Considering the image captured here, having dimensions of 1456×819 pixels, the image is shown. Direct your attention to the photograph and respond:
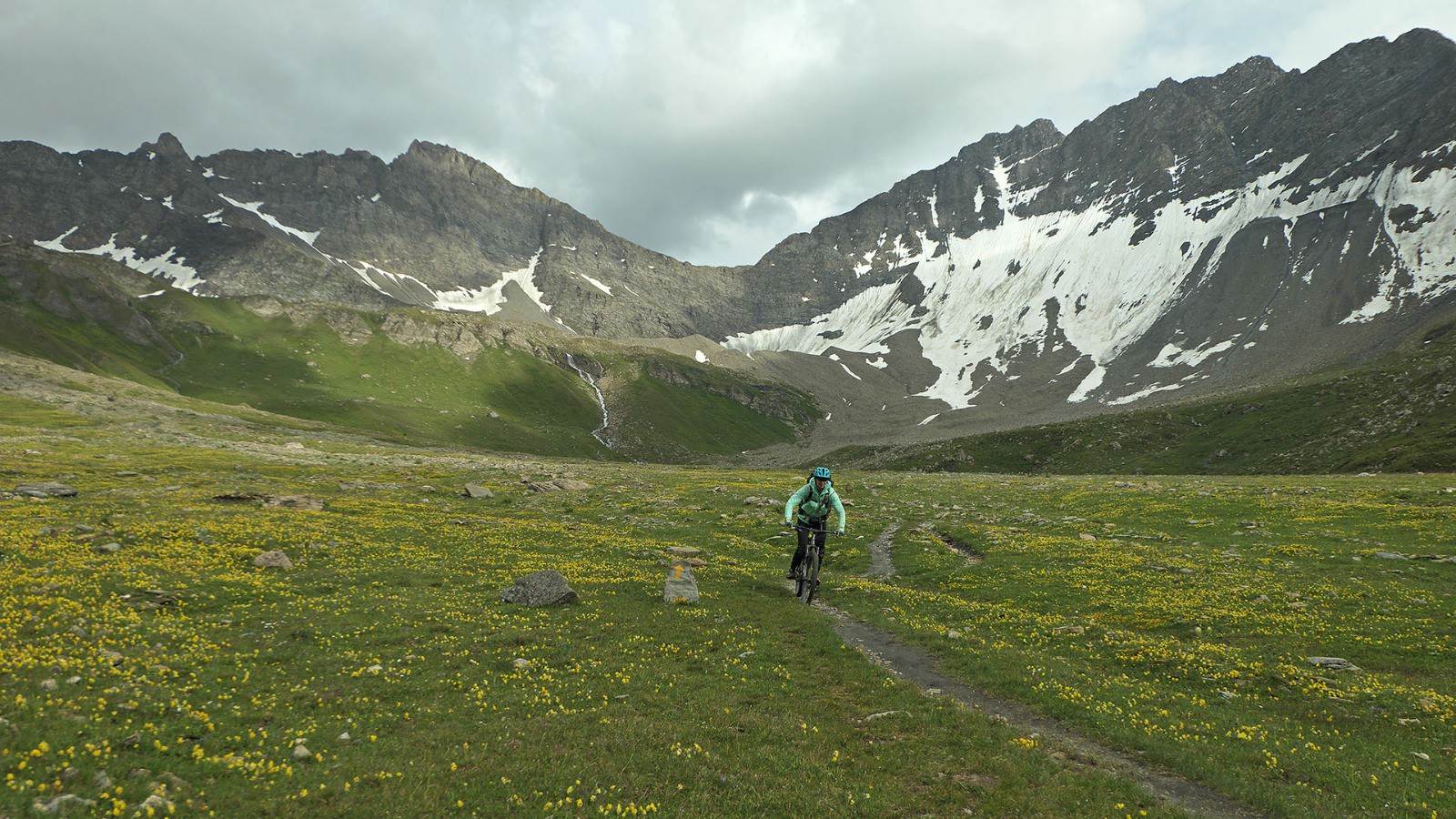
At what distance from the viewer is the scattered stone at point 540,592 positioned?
21.8 m

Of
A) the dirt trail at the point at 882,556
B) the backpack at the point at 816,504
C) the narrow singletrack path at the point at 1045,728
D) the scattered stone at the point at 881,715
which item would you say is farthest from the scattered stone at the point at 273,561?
the dirt trail at the point at 882,556

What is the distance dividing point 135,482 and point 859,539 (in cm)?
4793

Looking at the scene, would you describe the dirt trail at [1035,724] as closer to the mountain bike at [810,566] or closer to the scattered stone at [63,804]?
the mountain bike at [810,566]

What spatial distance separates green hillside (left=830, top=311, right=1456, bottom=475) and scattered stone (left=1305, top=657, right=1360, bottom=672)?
78.9 m

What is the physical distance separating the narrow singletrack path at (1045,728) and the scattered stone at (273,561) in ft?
68.6

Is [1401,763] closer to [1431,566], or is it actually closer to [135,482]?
[1431,566]

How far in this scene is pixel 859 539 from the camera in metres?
40.6

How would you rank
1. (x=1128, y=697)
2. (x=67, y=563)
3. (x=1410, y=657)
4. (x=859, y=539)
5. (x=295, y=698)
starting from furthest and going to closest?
(x=859, y=539) < (x=67, y=563) < (x=1410, y=657) < (x=1128, y=697) < (x=295, y=698)

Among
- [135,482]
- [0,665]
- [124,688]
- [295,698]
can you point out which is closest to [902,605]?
[295,698]

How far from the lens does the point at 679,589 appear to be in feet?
78.5

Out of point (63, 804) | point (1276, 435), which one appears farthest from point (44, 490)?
point (1276, 435)

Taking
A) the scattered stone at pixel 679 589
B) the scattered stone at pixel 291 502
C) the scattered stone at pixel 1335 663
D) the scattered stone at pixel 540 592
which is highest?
the scattered stone at pixel 1335 663

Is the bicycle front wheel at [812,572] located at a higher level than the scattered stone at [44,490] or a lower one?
higher

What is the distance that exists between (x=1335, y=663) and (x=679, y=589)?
19566 millimetres
